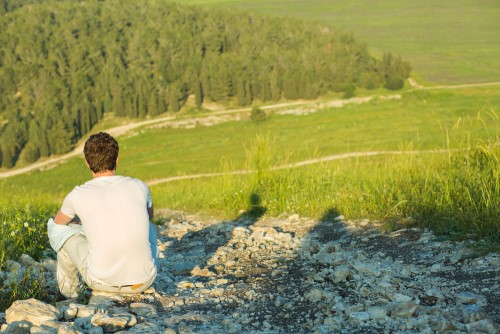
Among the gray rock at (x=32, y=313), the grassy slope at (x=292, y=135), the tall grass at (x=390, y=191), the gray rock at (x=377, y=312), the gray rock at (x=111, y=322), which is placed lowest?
the grassy slope at (x=292, y=135)

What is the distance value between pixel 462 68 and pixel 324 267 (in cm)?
7167

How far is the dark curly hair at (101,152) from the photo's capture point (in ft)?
19.2

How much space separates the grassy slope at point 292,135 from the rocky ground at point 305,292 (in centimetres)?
4421

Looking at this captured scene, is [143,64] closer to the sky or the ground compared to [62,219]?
closer to the ground

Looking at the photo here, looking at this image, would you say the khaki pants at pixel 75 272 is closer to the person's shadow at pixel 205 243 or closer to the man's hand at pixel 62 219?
the man's hand at pixel 62 219

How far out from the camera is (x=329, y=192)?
11258 mm

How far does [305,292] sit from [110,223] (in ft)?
6.17

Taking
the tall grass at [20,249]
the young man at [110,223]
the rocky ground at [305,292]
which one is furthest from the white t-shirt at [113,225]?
the tall grass at [20,249]

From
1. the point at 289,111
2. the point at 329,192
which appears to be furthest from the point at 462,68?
the point at 329,192

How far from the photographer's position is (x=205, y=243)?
31.0ft

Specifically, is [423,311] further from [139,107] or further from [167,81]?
[167,81]

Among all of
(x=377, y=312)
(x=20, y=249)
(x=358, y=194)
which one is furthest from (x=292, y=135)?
(x=377, y=312)

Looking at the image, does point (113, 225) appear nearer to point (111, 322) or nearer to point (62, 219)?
point (62, 219)

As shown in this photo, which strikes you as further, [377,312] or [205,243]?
[205,243]
